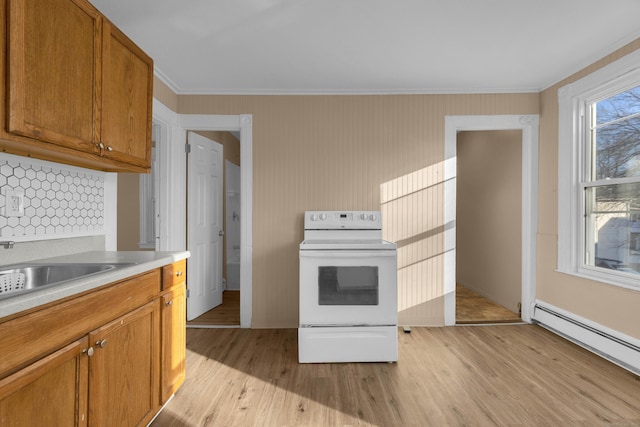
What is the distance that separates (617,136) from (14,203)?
373 cm


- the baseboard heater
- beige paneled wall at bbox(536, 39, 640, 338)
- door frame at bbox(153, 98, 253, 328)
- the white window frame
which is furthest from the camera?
door frame at bbox(153, 98, 253, 328)

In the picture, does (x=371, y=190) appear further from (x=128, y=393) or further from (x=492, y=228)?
(x=128, y=393)

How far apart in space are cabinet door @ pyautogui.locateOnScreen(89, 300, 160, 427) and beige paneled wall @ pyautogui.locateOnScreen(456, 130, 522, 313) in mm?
3373

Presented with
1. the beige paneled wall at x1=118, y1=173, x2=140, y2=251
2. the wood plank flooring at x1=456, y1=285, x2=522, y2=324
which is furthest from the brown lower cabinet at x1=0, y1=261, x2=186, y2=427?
the wood plank flooring at x1=456, y1=285, x2=522, y2=324

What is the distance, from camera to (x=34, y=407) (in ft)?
3.33

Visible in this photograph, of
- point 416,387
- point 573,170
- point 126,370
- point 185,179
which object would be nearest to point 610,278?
point 573,170

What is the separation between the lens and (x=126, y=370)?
1485 millimetres

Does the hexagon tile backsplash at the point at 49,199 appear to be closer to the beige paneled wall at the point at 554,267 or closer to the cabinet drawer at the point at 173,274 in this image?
the cabinet drawer at the point at 173,274

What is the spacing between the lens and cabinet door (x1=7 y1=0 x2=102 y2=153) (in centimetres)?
124

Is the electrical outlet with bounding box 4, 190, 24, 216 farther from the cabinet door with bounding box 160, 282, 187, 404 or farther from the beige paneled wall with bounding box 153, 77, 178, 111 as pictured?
the beige paneled wall with bounding box 153, 77, 178, 111

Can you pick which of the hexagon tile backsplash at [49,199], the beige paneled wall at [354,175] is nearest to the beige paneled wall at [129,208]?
the beige paneled wall at [354,175]

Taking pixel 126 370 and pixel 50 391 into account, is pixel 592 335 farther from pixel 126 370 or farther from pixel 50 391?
pixel 50 391

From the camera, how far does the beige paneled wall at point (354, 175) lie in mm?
3295

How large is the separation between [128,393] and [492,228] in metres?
3.95
